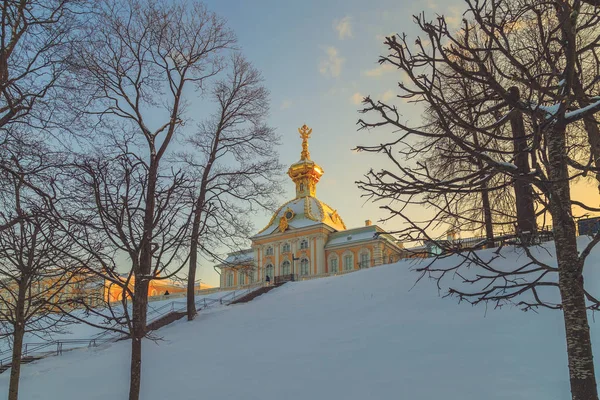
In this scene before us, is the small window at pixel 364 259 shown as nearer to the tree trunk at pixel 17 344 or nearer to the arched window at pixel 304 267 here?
the arched window at pixel 304 267

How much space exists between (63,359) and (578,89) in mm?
16259

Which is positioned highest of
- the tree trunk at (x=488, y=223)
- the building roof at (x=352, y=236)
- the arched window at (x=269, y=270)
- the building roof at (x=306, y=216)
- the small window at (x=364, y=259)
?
the building roof at (x=306, y=216)

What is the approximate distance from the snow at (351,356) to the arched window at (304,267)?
32439 mm

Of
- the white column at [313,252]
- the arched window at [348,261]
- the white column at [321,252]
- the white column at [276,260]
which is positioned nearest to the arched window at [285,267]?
the white column at [276,260]

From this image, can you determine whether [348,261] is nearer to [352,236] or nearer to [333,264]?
[333,264]

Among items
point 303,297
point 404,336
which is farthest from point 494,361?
point 303,297

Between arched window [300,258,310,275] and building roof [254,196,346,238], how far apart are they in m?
3.72

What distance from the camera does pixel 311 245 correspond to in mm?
49531

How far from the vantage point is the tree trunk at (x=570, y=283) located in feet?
13.6

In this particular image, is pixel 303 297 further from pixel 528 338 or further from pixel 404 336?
pixel 528 338

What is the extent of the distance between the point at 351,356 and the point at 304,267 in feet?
130

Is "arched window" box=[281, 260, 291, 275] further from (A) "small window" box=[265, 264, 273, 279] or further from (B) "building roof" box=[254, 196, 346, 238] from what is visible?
(B) "building roof" box=[254, 196, 346, 238]

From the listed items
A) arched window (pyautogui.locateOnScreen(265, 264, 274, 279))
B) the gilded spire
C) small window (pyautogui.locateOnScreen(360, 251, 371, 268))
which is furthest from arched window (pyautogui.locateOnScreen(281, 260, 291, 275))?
the gilded spire

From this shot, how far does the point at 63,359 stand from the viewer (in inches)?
608
